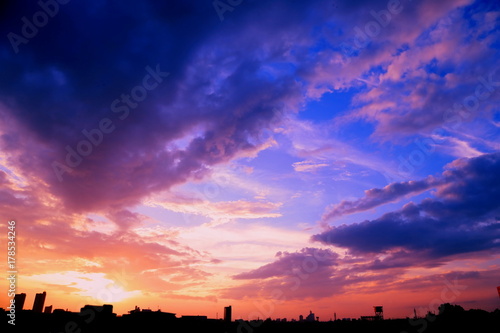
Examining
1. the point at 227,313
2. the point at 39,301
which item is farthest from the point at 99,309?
the point at 39,301

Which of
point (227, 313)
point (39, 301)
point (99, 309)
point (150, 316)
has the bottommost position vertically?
point (227, 313)

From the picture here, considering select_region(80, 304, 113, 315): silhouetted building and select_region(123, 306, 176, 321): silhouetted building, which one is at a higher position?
select_region(80, 304, 113, 315): silhouetted building

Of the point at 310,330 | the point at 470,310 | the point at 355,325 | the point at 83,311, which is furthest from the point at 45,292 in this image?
the point at 470,310

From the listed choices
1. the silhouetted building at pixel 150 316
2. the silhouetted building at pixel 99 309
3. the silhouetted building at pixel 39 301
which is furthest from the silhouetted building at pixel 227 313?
the silhouetted building at pixel 39 301

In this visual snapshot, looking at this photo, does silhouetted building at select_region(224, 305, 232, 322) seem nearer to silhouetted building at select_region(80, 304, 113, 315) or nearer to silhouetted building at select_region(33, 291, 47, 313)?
silhouetted building at select_region(80, 304, 113, 315)

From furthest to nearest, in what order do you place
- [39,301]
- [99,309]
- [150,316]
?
[39,301] → [150,316] → [99,309]

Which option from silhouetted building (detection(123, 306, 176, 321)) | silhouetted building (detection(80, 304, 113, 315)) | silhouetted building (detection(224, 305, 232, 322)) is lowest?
silhouetted building (detection(224, 305, 232, 322))

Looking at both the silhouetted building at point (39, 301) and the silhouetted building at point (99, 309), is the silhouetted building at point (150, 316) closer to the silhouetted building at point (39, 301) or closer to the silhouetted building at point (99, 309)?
the silhouetted building at point (99, 309)

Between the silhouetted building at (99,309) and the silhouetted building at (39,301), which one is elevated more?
the silhouetted building at (99,309)

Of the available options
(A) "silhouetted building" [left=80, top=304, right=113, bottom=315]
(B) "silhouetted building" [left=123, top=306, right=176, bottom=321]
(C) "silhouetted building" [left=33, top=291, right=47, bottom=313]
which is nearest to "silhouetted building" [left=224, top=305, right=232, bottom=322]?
(B) "silhouetted building" [left=123, top=306, right=176, bottom=321]

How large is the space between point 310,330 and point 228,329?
8844 mm

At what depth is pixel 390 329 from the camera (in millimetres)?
30047

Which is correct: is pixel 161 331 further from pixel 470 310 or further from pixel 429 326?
pixel 470 310

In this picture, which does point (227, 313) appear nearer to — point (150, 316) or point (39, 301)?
point (150, 316)
